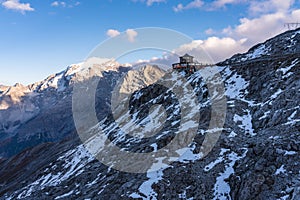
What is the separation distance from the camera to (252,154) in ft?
124

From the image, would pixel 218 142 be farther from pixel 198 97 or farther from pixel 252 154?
pixel 198 97

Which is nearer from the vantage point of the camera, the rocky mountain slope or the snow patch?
the rocky mountain slope

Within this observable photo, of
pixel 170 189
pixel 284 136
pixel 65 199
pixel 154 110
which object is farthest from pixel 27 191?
→ pixel 284 136

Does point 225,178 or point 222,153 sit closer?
point 225,178

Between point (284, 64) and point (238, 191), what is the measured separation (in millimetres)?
34780

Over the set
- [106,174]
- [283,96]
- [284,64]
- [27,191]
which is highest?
[284,64]

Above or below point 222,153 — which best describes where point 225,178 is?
below

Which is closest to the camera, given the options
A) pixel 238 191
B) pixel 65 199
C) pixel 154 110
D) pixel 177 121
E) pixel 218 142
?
pixel 238 191

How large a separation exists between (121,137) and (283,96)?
1316 inches

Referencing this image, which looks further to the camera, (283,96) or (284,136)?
(283,96)

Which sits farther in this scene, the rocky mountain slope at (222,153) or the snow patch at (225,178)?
the snow patch at (225,178)

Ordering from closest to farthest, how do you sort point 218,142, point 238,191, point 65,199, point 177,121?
point 238,191 < point 218,142 < point 65,199 < point 177,121

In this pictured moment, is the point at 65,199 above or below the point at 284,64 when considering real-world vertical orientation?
below

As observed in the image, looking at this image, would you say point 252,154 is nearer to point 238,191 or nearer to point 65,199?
point 238,191
